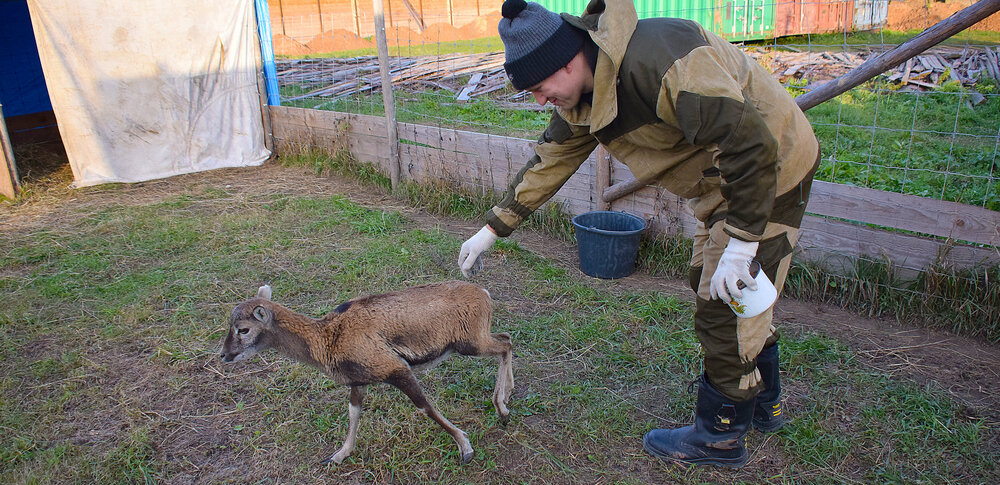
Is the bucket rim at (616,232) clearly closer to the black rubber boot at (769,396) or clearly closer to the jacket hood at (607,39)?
the black rubber boot at (769,396)

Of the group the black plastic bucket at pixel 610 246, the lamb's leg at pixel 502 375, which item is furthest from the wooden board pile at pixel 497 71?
the lamb's leg at pixel 502 375

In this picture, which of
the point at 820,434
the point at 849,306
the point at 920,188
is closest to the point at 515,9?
the point at 820,434

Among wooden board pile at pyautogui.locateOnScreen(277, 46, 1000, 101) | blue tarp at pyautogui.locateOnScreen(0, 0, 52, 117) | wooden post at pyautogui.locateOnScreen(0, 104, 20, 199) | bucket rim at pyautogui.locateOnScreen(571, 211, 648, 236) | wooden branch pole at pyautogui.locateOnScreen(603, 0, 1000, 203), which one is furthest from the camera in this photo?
blue tarp at pyautogui.locateOnScreen(0, 0, 52, 117)

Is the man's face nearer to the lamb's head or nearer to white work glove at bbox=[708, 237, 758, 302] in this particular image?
white work glove at bbox=[708, 237, 758, 302]

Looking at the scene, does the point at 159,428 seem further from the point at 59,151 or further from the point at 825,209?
the point at 59,151

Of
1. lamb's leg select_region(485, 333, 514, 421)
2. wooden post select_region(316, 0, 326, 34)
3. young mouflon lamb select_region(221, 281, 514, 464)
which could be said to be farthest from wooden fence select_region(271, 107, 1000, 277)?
wooden post select_region(316, 0, 326, 34)

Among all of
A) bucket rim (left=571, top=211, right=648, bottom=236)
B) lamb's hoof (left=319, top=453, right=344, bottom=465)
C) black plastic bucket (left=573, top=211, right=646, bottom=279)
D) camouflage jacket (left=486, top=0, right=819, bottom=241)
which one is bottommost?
lamb's hoof (left=319, top=453, right=344, bottom=465)

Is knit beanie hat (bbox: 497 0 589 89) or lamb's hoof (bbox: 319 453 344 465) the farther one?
lamb's hoof (bbox: 319 453 344 465)

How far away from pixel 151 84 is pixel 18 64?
169 inches

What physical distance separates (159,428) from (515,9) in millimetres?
3316

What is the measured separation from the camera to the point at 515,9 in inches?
103

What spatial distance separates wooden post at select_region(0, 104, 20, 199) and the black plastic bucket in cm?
798

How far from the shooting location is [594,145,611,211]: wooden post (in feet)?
19.8

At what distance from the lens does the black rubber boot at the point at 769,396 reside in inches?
138
